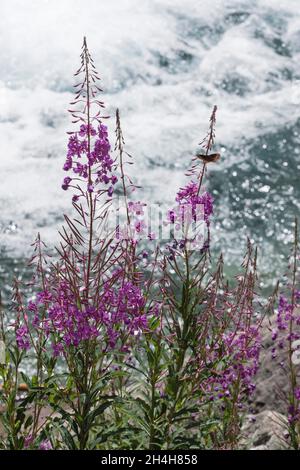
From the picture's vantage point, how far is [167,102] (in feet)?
44.8

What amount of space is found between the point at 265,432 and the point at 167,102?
891 centimetres

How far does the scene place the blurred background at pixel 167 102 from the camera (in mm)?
11141

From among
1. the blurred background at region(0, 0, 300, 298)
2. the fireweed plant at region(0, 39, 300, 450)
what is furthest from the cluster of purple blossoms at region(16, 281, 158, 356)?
the blurred background at region(0, 0, 300, 298)

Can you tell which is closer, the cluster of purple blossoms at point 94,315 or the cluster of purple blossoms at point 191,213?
the cluster of purple blossoms at point 94,315

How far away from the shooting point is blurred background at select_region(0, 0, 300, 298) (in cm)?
1114

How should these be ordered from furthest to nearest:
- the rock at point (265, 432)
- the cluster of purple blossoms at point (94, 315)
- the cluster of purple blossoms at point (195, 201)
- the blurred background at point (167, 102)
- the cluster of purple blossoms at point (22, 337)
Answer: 1. the blurred background at point (167, 102)
2. the rock at point (265, 432)
3. the cluster of purple blossoms at point (22, 337)
4. the cluster of purple blossoms at point (195, 201)
5. the cluster of purple blossoms at point (94, 315)

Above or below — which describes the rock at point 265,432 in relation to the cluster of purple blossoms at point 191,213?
below

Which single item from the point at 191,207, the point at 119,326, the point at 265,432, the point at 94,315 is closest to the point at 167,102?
the point at 265,432

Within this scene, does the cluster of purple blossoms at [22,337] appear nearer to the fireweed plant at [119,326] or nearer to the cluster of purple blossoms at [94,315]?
the fireweed plant at [119,326]

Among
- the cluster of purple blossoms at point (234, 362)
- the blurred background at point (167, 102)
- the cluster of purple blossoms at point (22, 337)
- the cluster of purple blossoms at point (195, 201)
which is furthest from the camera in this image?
the blurred background at point (167, 102)

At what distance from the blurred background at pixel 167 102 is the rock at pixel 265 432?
4.45 meters

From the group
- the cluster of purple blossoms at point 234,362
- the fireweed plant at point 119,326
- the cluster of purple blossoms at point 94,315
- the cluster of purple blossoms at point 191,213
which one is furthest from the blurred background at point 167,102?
the cluster of purple blossoms at point 94,315

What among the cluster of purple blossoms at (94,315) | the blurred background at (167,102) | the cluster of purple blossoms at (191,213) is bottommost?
the cluster of purple blossoms at (94,315)
